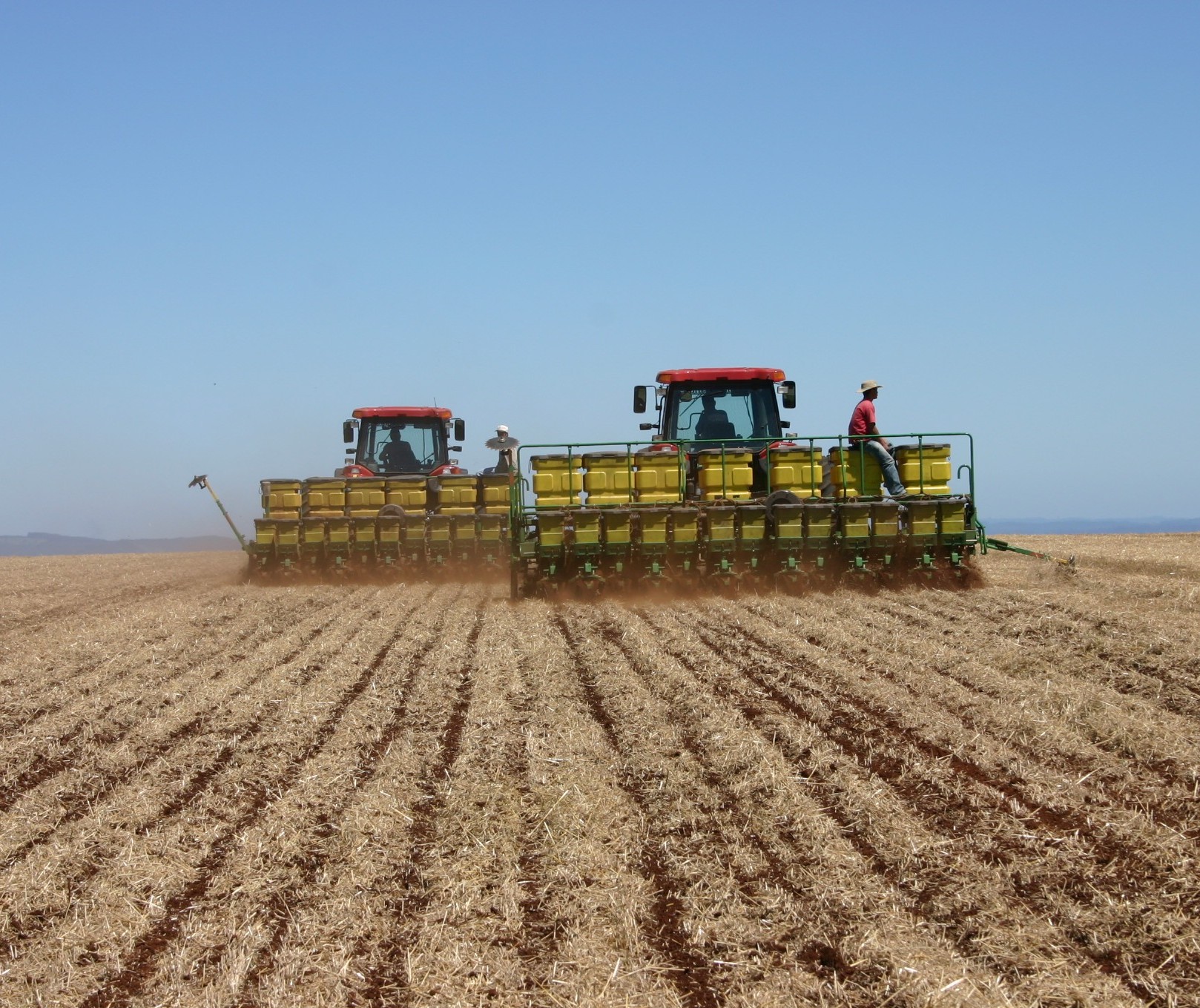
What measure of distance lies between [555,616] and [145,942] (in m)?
8.64

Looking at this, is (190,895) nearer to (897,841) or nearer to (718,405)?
(897,841)

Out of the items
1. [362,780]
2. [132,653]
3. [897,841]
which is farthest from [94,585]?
[897,841]

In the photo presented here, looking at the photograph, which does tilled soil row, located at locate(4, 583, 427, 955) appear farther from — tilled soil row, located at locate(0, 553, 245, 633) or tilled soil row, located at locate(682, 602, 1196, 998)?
tilled soil row, located at locate(0, 553, 245, 633)

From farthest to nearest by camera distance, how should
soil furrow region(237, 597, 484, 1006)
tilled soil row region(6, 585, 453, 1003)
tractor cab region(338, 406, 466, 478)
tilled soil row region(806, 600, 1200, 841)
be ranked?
tractor cab region(338, 406, 466, 478)
tilled soil row region(806, 600, 1200, 841)
tilled soil row region(6, 585, 453, 1003)
soil furrow region(237, 597, 484, 1006)

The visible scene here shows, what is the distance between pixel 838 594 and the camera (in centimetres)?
1385

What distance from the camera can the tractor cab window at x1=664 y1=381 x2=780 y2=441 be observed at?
16.4 metres

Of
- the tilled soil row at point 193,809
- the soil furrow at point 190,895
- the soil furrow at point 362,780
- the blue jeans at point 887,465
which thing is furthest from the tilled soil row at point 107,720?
the blue jeans at point 887,465

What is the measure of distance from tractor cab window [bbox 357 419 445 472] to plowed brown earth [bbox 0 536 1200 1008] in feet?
31.5

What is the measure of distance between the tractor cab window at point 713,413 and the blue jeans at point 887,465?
165 cm

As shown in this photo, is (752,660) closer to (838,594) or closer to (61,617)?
(838,594)

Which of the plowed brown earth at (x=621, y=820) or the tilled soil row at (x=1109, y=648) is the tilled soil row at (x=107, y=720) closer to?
the plowed brown earth at (x=621, y=820)

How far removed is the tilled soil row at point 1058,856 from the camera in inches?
171

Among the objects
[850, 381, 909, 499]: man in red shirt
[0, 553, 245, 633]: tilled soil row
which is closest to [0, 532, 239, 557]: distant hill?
[0, 553, 245, 633]: tilled soil row

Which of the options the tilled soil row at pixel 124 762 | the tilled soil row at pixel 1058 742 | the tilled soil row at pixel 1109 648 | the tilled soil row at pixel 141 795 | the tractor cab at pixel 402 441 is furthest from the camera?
the tractor cab at pixel 402 441
